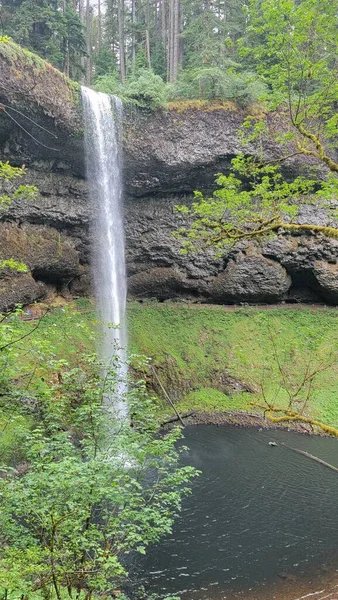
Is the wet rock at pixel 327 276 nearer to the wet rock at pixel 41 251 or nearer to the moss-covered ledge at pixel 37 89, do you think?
the wet rock at pixel 41 251

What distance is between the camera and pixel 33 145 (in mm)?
20172

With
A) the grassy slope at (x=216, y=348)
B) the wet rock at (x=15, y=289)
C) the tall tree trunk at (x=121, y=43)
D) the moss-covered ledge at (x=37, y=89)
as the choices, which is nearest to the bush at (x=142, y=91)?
the moss-covered ledge at (x=37, y=89)

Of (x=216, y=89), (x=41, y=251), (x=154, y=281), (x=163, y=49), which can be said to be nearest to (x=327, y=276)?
(x=154, y=281)

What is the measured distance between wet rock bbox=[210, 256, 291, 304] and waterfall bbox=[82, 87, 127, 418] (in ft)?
19.6

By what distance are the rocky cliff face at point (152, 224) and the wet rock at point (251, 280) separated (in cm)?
6

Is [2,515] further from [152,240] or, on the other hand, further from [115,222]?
[152,240]

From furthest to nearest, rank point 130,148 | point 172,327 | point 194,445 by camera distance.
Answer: point 172,327, point 130,148, point 194,445

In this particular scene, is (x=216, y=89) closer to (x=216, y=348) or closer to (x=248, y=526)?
(x=216, y=348)

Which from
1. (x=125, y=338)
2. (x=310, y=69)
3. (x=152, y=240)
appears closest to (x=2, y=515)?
(x=310, y=69)

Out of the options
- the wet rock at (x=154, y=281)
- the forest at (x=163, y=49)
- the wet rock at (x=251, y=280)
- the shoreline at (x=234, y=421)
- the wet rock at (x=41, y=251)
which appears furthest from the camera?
the wet rock at (x=154, y=281)

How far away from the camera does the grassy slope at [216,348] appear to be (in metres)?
20.2

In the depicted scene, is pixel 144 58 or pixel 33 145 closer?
pixel 33 145

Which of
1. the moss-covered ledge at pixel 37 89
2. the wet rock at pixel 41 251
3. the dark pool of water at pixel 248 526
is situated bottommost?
the dark pool of water at pixel 248 526

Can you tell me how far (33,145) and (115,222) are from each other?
549 cm
